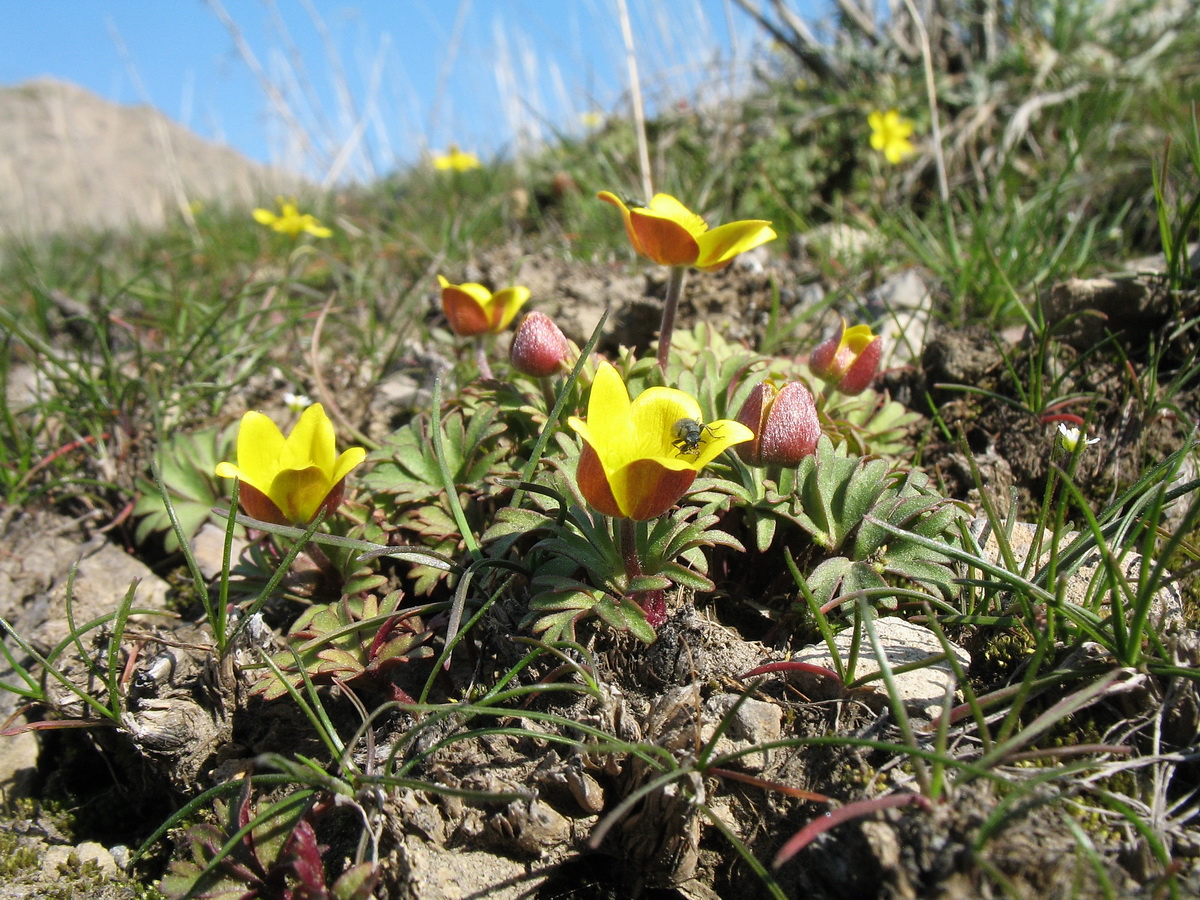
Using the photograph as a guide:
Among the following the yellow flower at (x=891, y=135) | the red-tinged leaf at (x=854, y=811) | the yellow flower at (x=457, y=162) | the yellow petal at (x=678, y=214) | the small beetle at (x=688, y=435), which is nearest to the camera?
the red-tinged leaf at (x=854, y=811)

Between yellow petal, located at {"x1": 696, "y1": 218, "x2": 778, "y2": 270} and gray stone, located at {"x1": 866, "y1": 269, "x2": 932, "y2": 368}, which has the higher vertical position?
yellow petal, located at {"x1": 696, "y1": 218, "x2": 778, "y2": 270}

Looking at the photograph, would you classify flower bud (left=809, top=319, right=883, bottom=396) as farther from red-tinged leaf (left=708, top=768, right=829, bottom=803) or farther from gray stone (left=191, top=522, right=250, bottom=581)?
gray stone (left=191, top=522, right=250, bottom=581)

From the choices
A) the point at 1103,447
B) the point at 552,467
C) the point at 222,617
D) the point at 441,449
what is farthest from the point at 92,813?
the point at 1103,447

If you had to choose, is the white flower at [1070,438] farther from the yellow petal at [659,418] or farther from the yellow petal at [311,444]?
the yellow petal at [311,444]

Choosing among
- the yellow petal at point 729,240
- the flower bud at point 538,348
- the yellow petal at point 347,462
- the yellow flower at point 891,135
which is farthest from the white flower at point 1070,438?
the yellow flower at point 891,135

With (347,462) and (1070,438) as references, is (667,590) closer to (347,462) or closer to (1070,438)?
(347,462)

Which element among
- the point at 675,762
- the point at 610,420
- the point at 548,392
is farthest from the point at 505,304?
the point at 675,762

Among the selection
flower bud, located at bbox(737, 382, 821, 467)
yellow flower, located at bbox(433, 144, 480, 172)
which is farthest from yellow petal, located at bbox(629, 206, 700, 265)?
yellow flower, located at bbox(433, 144, 480, 172)
